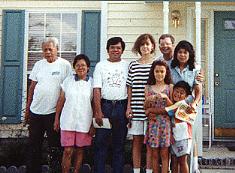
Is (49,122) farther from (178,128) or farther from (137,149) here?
(178,128)

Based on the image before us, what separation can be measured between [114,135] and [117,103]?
0.34 m

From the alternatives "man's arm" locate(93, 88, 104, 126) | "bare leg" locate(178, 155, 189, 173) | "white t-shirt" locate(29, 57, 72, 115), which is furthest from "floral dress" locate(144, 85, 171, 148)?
"white t-shirt" locate(29, 57, 72, 115)

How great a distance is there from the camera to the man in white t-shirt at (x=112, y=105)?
402 centimetres

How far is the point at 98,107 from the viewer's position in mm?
3996

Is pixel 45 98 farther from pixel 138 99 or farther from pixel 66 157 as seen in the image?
pixel 138 99

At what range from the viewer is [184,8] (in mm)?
6641

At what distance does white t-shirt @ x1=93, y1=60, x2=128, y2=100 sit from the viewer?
13.2ft

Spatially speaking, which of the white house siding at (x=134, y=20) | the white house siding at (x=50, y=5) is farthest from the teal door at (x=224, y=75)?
the white house siding at (x=50, y=5)

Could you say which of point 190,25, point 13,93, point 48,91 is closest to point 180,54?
point 48,91

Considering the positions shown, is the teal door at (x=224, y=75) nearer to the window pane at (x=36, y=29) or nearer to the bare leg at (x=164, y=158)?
the bare leg at (x=164, y=158)

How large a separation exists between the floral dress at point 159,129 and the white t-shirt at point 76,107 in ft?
2.27

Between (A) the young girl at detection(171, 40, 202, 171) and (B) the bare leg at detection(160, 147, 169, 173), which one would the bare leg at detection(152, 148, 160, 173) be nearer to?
(B) the bare leg at detection(160, 147, 169, 173)

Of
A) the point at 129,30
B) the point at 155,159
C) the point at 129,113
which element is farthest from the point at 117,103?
the point at 129,30

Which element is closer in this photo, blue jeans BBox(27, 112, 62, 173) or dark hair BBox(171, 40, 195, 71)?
dark hair BBox(171, 40, 195, 71)
